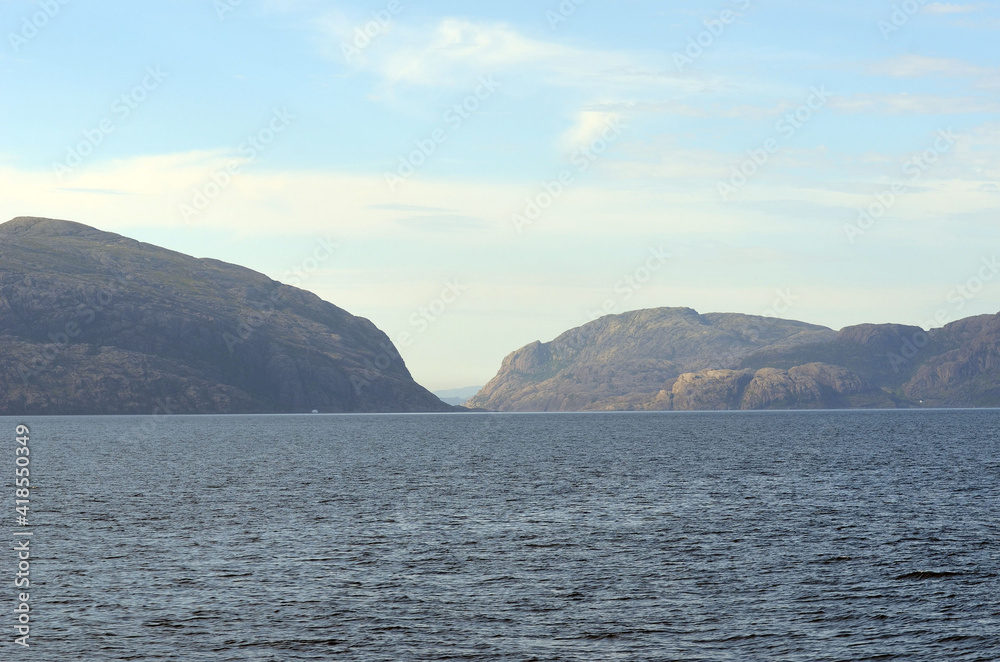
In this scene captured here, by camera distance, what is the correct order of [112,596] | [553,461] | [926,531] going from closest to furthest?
[112,596] < [926,531] < [553,461]

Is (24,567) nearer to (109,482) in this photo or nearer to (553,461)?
(109,482)

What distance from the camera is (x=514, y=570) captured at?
46531 millimetres

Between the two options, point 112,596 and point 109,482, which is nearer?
point 112,596

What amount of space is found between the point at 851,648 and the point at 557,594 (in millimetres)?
13165

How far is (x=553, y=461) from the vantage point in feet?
444

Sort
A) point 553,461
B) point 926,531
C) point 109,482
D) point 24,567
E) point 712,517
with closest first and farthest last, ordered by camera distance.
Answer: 1. point 24,567
2. point 926,531
3. point 712,517
4. point 109,482
5. point 553,461

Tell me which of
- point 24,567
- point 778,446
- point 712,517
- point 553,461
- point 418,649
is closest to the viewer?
point 418,649

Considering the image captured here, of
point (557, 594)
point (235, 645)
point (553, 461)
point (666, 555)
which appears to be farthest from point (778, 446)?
point (235, 645)

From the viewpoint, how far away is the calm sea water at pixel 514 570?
111ft

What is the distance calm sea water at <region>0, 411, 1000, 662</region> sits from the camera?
3372cm

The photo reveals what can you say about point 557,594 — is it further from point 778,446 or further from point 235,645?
point 778,446

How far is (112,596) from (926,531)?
48.6 m

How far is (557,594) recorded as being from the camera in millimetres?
41438

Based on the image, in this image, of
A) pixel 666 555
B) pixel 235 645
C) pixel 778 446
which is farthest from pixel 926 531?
pixel 778 446
